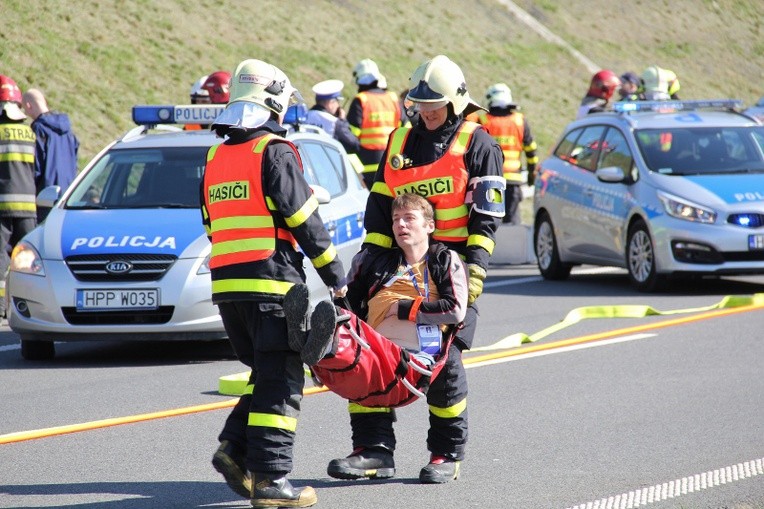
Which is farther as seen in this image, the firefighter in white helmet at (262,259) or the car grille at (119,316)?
the car grille at (119,316)

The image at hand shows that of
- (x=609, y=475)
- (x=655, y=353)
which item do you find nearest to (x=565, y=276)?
(x=655, y=353)

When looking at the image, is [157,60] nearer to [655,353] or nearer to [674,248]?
[674,248]

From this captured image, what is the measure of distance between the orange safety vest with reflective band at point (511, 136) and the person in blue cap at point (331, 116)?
1.66 meters

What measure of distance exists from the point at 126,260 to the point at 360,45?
899 inches

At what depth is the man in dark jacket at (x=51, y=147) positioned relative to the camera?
44.8ft

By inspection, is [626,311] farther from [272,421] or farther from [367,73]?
[272,421]

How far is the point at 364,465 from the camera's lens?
Answer: 20.9 feet

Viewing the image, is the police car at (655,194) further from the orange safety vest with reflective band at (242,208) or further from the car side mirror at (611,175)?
the orange safety vest with reflective band at (242,208)

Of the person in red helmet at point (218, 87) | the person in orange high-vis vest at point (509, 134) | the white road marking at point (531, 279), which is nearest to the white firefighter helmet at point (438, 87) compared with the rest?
the person in red helmet at point (218, 87)

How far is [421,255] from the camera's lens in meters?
6.20

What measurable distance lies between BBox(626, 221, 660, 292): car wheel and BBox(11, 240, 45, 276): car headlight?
5.92m

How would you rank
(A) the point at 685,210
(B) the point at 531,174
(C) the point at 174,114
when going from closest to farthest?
(C) the point at 174,114, (A) the point at 685,210, (B) the point at 531,174

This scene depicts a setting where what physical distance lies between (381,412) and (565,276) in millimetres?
9010

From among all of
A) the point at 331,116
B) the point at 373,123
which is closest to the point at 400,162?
the point at 331,116
